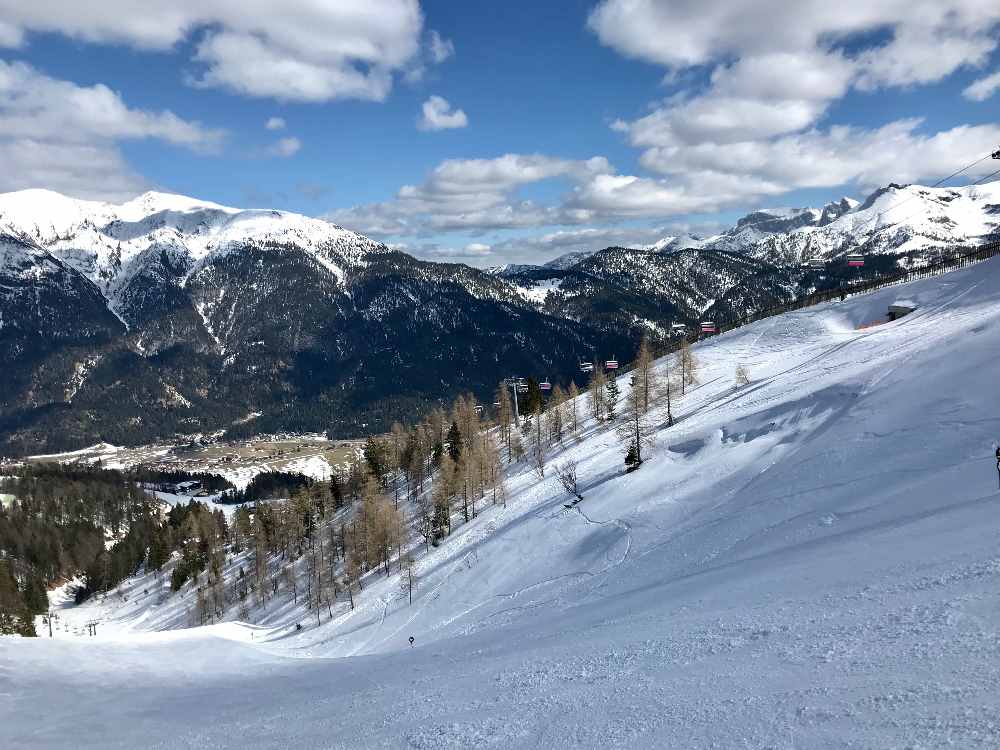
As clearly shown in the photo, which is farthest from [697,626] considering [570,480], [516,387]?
[516,387]

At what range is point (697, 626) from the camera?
52.2ft

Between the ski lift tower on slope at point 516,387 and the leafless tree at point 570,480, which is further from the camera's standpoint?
the ski lift tower on slope at point 516,387

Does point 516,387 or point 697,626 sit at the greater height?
point 516,387

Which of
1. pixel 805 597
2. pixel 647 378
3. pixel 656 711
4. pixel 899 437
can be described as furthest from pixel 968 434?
pixel 647 378

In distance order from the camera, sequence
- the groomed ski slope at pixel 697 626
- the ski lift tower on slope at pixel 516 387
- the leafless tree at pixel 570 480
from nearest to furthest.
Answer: the groomed ski slope at pixel 697 626 → the leafless tree at pixel 570 480 → the ski lift tower on slope at pixel 516 387

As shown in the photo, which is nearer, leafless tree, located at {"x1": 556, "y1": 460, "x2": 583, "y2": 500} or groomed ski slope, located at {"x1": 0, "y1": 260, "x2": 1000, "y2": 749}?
groomed ski slope, located at {"x1": 0, "y1": 260, "x2": 1000, "y2": 749}

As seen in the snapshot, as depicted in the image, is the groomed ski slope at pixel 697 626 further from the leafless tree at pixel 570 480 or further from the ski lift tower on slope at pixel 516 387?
the ski lift tower on slope at pixel 516 387

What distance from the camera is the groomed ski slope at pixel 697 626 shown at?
1070 cm

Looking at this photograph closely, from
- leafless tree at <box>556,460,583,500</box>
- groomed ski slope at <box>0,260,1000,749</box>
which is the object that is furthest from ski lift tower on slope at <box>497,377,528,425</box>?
groomed ski slope at <box>0,260,1000,749</box>

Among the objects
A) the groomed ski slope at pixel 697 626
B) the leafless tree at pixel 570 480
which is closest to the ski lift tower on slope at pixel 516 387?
the leafless tree at pixel 570 480

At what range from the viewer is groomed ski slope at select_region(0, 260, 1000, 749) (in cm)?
1070

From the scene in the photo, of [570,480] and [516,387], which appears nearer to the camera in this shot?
[570,480]

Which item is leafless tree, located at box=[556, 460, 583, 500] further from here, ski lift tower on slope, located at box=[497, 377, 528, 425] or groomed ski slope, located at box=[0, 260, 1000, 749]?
ski lift tower on slope, located at box=[497, 377, 528, 425]

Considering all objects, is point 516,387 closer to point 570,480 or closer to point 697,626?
point 570,480
